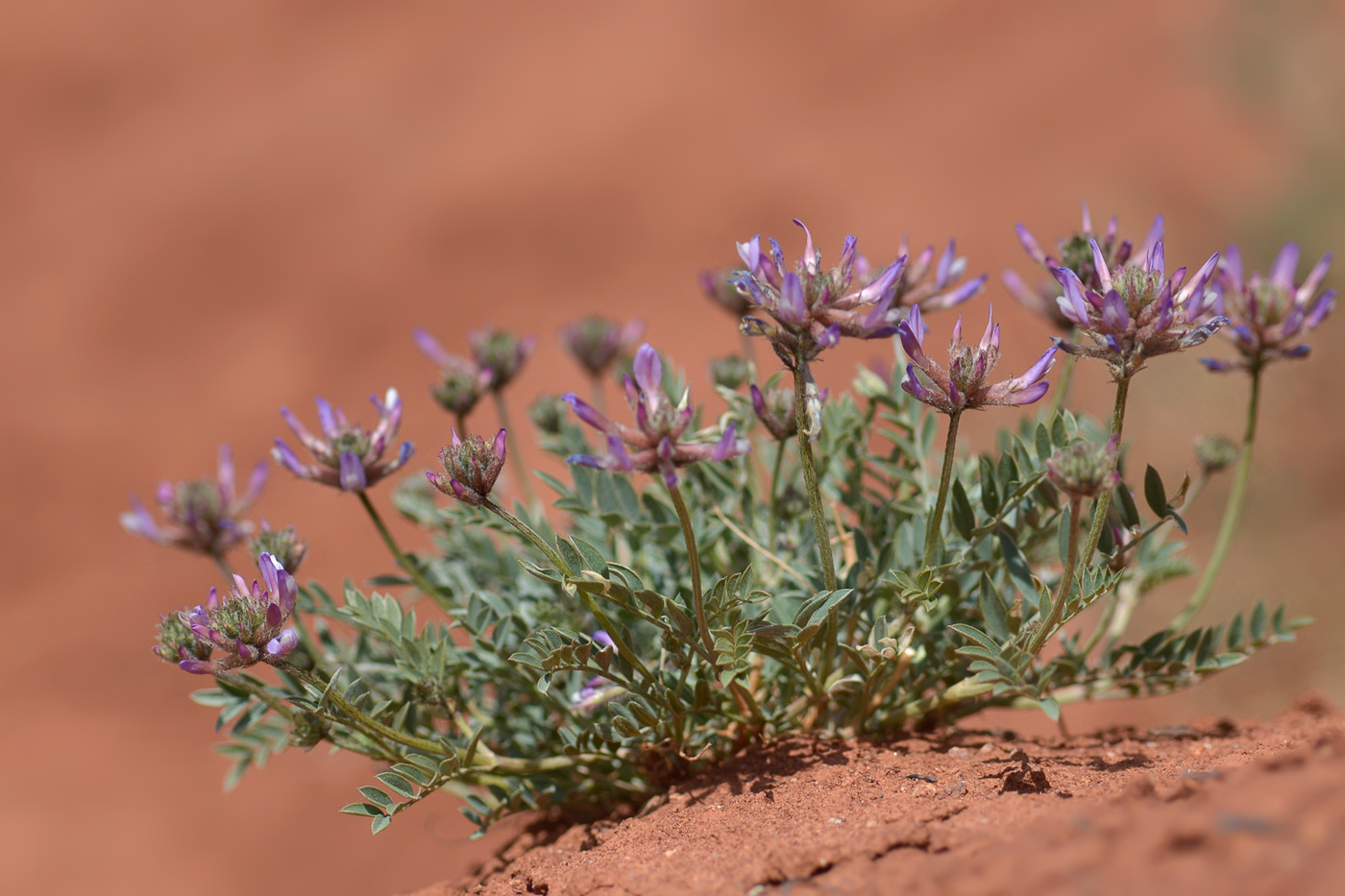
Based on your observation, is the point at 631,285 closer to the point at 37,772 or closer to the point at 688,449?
the point at 37,772

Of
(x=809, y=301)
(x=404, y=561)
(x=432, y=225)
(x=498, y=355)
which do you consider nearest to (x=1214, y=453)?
(x=809, y=301)

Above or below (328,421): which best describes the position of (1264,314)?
below

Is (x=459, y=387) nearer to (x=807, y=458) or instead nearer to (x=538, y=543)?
(x=538, y=543)

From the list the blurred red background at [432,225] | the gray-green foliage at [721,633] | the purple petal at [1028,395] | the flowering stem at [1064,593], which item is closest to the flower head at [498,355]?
the gray-green foliage at [721,633]

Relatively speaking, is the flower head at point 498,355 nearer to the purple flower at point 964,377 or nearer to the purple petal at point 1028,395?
the purple flower at point 964,377

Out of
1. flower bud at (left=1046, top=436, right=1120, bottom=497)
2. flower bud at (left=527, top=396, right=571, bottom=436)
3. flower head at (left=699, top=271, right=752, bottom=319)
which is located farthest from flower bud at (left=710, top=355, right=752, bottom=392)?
flower bud at (left=1046, top=436, right=1120, bottom=497)

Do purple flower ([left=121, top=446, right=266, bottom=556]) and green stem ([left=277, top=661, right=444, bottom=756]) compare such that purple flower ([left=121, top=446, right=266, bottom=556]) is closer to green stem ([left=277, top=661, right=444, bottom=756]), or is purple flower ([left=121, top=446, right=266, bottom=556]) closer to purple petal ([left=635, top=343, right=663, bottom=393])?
green stem ([left=277, top=661, right=444, bottom=756])
